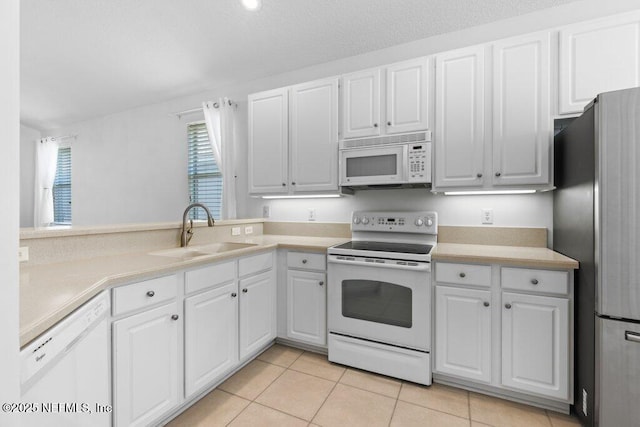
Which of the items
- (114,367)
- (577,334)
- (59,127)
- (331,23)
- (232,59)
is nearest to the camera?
(114,367)

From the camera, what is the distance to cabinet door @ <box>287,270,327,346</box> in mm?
2287

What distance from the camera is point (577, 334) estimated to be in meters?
1.60

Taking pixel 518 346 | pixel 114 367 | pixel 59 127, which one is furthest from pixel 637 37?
pixel 59 127

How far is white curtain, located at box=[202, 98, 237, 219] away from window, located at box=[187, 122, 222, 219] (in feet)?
0.89

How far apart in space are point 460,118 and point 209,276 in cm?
200

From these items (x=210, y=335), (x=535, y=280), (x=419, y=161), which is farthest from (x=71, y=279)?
(x=535, y=280)

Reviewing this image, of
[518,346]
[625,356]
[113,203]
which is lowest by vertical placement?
[518,346]

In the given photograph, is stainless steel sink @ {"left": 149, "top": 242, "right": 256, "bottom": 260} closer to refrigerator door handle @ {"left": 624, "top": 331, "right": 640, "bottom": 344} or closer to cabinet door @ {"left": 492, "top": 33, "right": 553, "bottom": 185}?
cabinet door @ {"left": 492, "top": 33, "right": 553, "bottom": 185}

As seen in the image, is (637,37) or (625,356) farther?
(637,37)

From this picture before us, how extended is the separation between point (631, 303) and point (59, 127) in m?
7.31

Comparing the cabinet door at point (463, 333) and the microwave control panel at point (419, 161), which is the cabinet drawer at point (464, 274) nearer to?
the cabinet door at point (463, 333)

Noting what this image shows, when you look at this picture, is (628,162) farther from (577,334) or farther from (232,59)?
(232,59)

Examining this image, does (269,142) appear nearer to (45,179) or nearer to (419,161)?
(419,161)

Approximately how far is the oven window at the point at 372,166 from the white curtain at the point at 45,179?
18.3 feet
